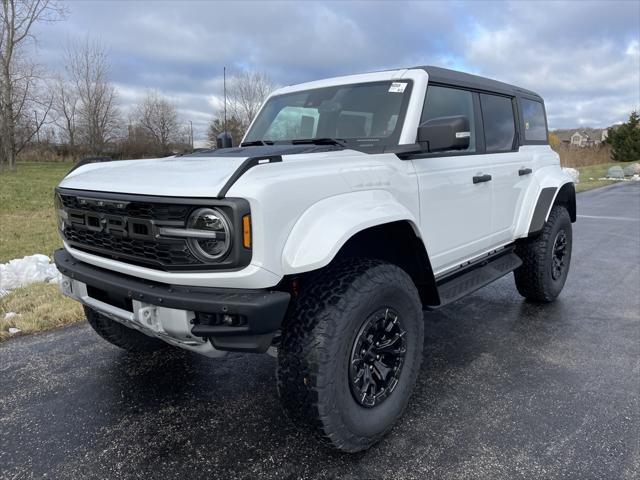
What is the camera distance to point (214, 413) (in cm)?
266

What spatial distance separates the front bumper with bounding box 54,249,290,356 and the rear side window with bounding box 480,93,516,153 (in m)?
2.43

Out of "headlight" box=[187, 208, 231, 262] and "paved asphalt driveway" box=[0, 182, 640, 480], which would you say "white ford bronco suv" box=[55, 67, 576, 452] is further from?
"paved asphalt driveway" box=[0, 182, 640, 480]

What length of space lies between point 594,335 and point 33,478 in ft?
12.6

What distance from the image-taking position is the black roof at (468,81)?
122 inches

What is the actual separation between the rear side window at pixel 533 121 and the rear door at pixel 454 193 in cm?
102

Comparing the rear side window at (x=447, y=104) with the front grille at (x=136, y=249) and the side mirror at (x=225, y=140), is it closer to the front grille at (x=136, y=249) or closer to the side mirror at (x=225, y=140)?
the front grille at (x=136, y=249)

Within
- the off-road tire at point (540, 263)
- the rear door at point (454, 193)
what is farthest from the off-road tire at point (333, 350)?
the off-road tire at point (540, 263)

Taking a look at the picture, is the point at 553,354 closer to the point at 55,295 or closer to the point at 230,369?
the point at 230,369

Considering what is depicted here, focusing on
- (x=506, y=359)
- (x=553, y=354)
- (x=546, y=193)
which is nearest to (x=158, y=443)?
(x=506, y=359)

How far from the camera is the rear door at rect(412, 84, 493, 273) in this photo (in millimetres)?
2820

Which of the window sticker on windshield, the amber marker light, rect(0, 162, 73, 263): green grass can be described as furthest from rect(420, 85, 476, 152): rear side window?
rect(0, 162, 73, 263): green grass

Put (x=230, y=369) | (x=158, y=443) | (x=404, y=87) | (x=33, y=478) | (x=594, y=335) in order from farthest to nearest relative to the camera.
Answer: (x=594, y=335), (x=230, y=369), (x=404, y=87), (x=158, y=443), (x=33, y=478)

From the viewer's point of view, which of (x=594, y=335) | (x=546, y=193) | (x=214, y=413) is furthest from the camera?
(x=546, y=193)

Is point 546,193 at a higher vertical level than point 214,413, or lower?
higher
